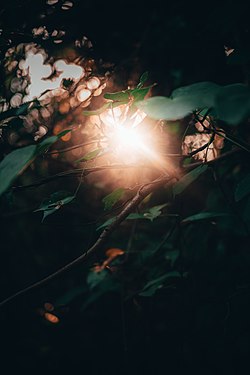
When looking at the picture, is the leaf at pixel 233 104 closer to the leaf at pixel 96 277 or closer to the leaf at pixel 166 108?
the leaf at pixel 166 108

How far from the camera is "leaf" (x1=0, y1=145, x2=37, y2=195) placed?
0.36 m

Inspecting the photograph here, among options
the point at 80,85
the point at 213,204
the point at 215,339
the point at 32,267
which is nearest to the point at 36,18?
the point at 80,85

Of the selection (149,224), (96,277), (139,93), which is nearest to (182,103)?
(139,93)

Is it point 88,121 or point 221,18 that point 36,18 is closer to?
point 88,121

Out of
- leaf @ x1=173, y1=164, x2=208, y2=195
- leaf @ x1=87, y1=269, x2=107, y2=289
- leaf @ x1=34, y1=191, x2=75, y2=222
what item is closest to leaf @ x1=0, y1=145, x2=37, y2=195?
leaf @ x1=34, y1=191, x2=75, y2=222

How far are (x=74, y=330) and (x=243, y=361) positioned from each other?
103cm

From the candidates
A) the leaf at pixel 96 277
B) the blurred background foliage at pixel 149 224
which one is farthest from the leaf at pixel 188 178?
the leaf at pixel 96 277

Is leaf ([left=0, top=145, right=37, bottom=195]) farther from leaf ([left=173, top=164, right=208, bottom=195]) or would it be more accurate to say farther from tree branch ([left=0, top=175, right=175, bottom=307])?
leaf ([left=173, top=164, right=208, bottom=195])

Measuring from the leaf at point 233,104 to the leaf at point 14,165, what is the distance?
0.24 m

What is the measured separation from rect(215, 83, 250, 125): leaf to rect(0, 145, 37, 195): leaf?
235 mm

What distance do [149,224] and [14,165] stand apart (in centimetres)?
128

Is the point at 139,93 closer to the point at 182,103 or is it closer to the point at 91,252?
the point at 182,103

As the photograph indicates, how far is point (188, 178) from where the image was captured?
71 cm

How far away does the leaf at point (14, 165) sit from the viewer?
14.0 inches
